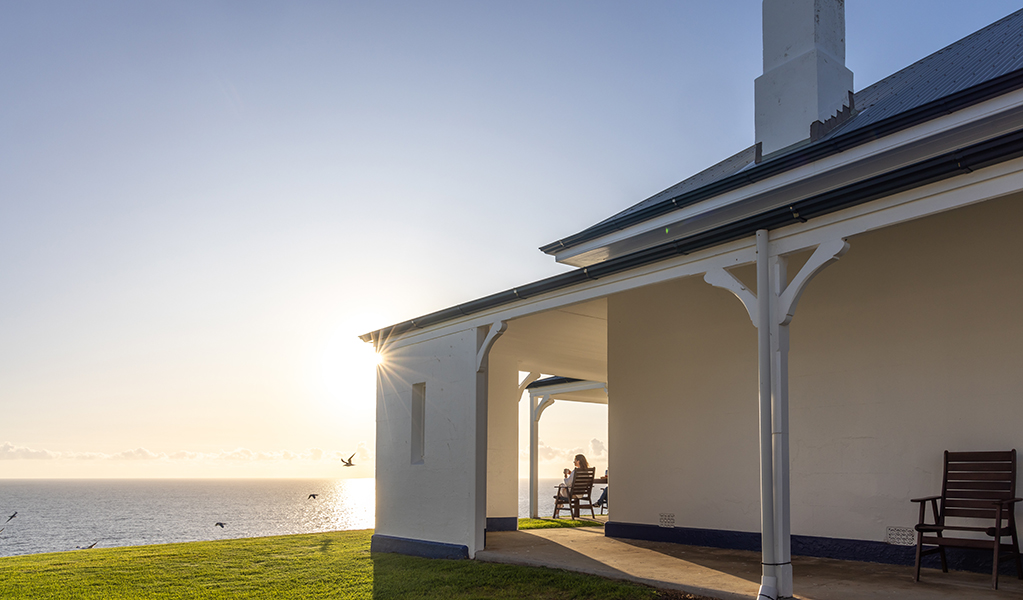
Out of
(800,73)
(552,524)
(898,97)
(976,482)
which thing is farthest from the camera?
(552,524)

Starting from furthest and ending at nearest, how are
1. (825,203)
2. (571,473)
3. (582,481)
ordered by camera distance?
(571,473), (582,481), (825,203)

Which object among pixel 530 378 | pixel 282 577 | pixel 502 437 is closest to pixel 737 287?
pixel 282 577

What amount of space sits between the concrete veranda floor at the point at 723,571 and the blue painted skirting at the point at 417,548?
0.37 metres

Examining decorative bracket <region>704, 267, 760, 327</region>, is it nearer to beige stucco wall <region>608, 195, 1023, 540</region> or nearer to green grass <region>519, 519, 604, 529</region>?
beige stucco wall <region>608, 195, 1023, 540</region>

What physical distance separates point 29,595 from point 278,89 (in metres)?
8.61

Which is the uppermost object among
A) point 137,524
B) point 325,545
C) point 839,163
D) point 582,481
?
A: point 839,163

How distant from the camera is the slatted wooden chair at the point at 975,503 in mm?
5145

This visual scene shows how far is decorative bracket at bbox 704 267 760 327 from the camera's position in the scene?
5160 millimetres

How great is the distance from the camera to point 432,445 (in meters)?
8.88

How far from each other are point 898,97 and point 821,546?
4830mm

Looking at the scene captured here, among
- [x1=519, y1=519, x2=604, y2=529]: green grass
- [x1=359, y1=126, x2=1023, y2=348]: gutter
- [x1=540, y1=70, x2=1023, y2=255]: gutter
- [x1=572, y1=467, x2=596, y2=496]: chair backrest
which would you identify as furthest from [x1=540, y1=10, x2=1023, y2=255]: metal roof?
[x1=572, y1=467, x2=596, y2=496]: chair backrest

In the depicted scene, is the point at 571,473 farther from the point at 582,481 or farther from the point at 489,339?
the point at 489,339

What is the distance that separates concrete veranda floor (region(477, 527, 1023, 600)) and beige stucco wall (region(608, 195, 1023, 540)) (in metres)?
0.59

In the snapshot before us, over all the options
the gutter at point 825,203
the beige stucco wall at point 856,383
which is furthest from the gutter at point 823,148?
the beige stucco wall at point 856,383
